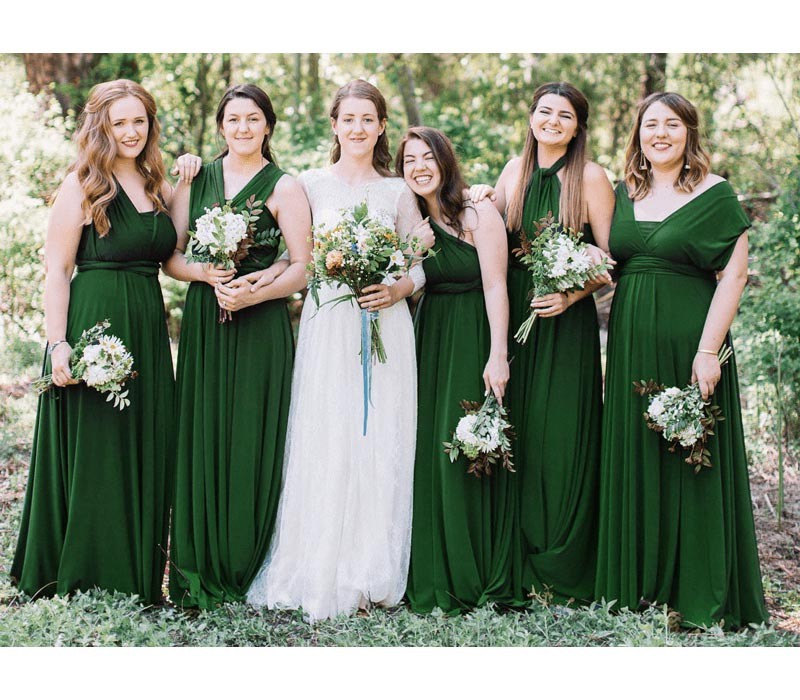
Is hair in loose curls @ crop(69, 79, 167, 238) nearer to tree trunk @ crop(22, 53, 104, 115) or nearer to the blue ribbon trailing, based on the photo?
the blue ribbon trailing

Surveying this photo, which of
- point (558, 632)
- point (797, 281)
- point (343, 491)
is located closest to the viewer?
point (558, 632)

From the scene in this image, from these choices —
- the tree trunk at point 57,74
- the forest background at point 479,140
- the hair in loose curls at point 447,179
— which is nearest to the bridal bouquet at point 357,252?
the hair in loose curls at point 447,179

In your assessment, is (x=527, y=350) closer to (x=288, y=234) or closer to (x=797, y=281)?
(x=288, y=234)

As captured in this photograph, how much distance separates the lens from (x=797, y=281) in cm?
779

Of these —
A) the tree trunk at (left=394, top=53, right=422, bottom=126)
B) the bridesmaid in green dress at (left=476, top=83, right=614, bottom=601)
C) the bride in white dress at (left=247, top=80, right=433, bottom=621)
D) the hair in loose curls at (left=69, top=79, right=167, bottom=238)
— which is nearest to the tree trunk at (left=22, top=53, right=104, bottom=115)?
the tree trunk at (left=394, top=53, right=422, bottom=126)

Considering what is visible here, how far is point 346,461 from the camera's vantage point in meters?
5.07

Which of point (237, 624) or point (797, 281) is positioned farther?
point (797, 281)

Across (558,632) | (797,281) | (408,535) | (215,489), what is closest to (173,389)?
(215,489)

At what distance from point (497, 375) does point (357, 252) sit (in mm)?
1065

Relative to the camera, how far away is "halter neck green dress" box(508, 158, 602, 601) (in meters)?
5.11

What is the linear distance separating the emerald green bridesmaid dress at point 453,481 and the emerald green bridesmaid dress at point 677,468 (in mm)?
639

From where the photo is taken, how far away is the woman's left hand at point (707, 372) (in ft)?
15.5

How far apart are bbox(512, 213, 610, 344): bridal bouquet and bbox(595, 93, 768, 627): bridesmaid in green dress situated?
1.00ft

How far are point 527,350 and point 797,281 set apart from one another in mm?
3816
